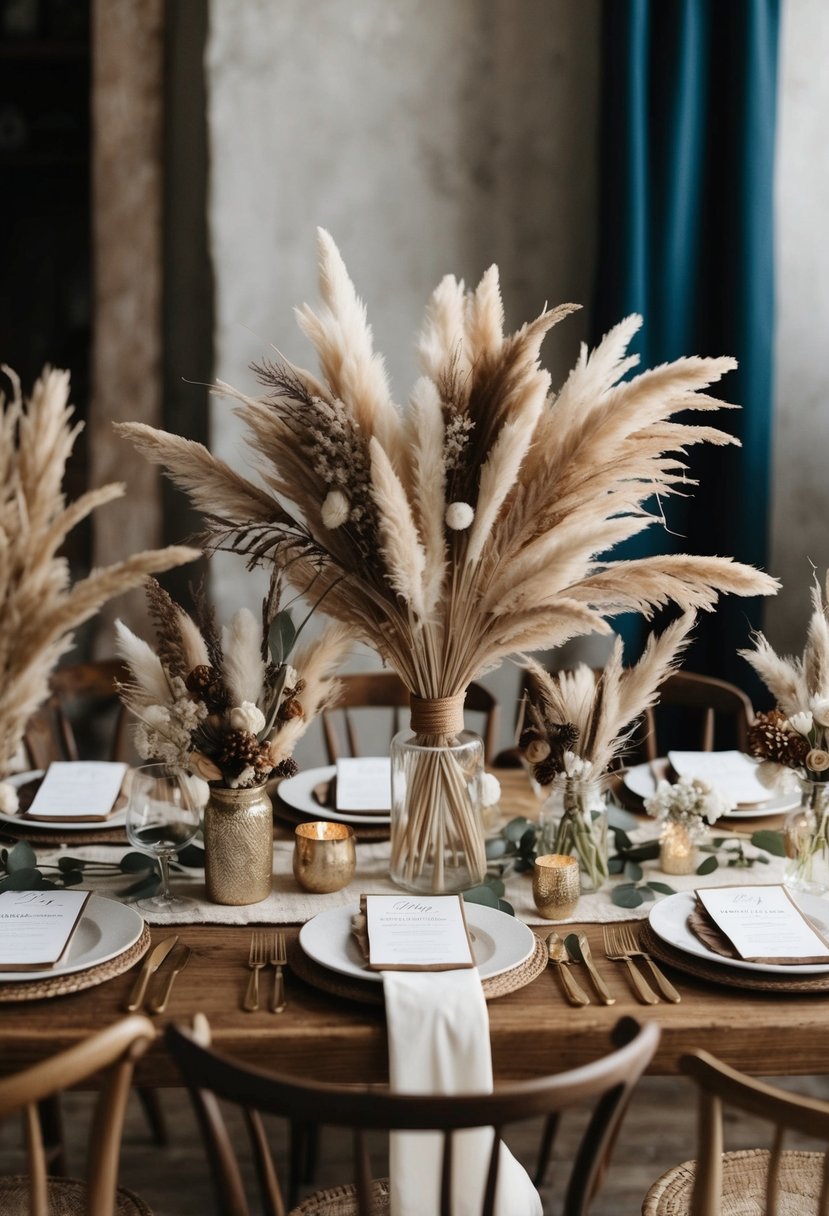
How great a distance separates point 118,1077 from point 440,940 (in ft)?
1.33

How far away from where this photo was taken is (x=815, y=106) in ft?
9.23

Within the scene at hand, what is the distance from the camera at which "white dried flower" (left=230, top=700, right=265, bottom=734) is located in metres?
1.45

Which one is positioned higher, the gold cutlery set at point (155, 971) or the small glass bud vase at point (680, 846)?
the small glass bud vase at point (680, 846)

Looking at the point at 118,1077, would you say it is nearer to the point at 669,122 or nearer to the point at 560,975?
the point at 560,975

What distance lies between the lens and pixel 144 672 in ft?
4.97

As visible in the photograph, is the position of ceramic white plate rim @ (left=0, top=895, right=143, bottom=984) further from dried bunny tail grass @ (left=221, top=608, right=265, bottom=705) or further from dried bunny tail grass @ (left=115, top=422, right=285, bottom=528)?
dried bunny tail grass @ (left=115, top=422, right=285, bottom=528)

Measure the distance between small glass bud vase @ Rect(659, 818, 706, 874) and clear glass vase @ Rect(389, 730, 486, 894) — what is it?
0.26 metres

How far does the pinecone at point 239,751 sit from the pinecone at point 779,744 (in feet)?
2.07

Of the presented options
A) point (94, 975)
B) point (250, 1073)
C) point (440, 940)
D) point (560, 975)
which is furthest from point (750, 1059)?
point (94, 975)

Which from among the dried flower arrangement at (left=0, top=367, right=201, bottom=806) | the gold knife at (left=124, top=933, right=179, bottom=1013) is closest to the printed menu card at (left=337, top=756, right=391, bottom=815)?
the gold knife at (left=124, top=933, right=179, bottom=1013)

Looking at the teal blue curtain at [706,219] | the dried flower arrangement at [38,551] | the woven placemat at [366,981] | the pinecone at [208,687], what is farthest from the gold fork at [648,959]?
the teal blue curtain at [706,219]

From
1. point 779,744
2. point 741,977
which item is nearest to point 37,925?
point 741,977

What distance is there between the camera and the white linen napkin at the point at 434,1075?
1187 mm

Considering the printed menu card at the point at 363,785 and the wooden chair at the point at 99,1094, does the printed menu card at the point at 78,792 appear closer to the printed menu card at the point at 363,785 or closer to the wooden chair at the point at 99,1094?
the printed menu card at the point at 363,785
